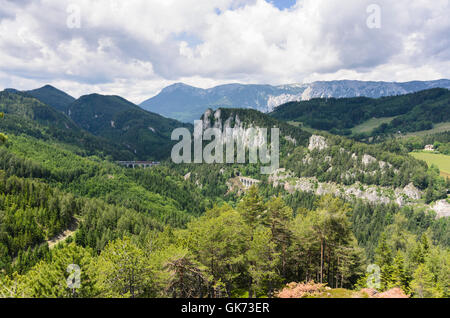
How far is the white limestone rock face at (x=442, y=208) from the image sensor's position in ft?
427

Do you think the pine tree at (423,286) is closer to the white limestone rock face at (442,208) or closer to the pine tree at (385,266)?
the pine tree at (385,266)

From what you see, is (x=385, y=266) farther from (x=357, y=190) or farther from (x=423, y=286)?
(x=357, y=190)

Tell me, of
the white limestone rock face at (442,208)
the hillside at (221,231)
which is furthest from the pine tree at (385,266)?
the white limestone rock face at (442,208)

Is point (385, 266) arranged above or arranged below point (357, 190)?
below

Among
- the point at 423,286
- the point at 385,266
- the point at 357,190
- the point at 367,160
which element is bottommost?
the point at 385,266

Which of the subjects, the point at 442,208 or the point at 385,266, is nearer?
the point at 385,266

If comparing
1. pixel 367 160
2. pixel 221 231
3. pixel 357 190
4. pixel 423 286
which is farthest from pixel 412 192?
pixel 221 231

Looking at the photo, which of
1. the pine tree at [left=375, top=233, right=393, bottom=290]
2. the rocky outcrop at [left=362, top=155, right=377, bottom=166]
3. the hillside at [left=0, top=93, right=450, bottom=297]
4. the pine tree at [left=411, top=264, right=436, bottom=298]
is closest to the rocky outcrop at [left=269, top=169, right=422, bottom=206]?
the hillside at [left=0, top=93, right=450, bottom=297]

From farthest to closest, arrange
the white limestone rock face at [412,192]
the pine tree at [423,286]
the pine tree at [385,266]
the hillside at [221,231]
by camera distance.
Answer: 1. the white limestone rock face at [412,192]
2. the pine tree at [385,266]
3. the hillside at [221,231]
4. the pine tree at [423,286]

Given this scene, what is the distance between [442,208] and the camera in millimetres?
132750

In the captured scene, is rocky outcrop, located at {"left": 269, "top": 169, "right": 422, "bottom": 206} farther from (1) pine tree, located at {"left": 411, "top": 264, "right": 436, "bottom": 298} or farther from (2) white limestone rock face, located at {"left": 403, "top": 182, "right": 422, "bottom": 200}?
(1) pine tree, located at {"left": 411, "top": 264, "right": 436, "bottom": 298}

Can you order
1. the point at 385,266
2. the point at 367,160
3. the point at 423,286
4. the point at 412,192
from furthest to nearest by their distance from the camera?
the point at 367,160, the point at 412,192, the point at 385,266, the point at 423,286

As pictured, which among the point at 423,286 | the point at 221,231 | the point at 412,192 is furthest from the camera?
the point at 412,192
